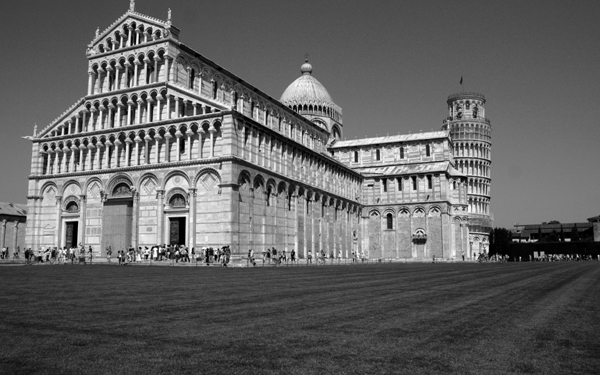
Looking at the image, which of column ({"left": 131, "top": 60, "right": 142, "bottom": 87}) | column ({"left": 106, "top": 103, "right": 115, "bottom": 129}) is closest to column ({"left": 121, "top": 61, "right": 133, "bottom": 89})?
column ({"left": 131, "top": 60, "right": 142, "bottom": 87})

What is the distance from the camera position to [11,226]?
74.7 metres

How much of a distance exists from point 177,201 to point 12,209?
44385 millimetres

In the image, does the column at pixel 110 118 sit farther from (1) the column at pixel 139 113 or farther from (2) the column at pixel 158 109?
(2) the column at pixel 158 109

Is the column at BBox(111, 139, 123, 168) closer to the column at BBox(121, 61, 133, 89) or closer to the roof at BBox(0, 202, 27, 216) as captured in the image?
the column at BBox(121, 61, 133, 89)

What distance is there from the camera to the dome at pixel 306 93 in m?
89.2

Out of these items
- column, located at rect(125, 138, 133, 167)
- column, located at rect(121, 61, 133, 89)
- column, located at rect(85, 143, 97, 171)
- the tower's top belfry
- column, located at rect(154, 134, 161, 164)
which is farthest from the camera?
the tower's top belfry

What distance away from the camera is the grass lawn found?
6766 millimetres

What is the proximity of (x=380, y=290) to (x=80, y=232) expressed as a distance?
41.0m

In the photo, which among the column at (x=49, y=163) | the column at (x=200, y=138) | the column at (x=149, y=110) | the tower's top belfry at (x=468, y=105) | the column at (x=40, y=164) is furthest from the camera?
the tower's top belfry at (x=468, y=105)

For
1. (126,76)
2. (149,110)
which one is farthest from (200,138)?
(126,76)

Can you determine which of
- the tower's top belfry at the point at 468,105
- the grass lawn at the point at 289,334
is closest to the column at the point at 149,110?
the grass lawn at the point at 289,334

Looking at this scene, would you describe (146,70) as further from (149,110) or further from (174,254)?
(174,254)

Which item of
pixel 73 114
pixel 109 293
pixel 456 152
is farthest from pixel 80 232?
pixel 456 152

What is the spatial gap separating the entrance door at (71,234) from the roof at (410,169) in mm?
46859
